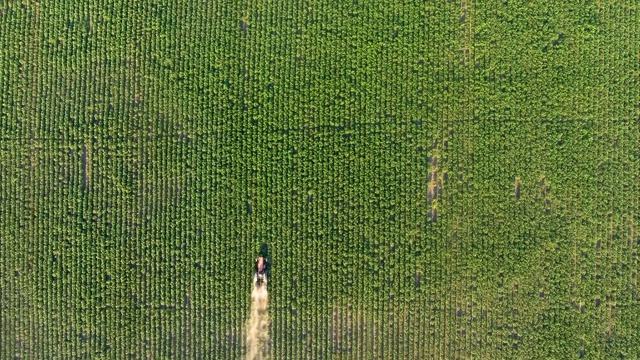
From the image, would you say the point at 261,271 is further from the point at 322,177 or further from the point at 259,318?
the point at 322,177

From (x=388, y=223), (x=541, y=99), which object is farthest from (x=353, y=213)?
(x=541, y=99)

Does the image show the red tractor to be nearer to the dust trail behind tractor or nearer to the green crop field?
the dust trail behind tractor

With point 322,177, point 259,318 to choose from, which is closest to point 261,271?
point 259,318

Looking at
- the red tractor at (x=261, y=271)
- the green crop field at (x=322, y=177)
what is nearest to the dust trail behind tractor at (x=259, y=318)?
the red tractor at (x=261, y=271)

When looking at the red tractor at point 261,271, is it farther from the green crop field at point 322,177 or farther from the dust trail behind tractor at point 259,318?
the green crop field at point 322,177

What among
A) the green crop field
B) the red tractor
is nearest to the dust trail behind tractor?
the red tractor
